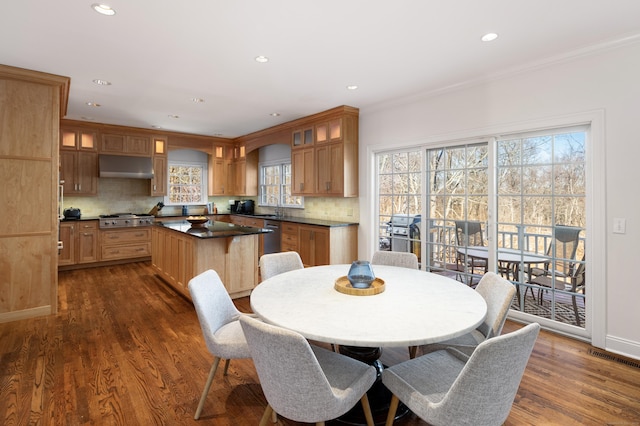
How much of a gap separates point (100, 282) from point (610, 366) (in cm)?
597

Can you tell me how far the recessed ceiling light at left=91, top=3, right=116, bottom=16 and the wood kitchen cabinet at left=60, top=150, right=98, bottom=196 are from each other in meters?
4.49

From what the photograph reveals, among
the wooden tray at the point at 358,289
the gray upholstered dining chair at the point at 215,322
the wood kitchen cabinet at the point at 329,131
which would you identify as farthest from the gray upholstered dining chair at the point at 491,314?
the wood kitchen cabinet at the point at 329,131

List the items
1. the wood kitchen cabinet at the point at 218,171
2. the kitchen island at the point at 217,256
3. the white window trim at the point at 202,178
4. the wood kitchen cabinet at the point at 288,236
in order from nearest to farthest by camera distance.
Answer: the kitchen island at the point at 217,256 → the wood kitchen cabinet at the point at 288,236 → the white window trim at the point at 202,178 → the wood kitchen cabinet at the point at 218,171

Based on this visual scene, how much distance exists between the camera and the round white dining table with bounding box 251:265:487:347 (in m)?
1.51

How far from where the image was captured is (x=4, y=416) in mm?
2006

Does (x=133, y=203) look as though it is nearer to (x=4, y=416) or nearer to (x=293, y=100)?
(x=293, y=100)

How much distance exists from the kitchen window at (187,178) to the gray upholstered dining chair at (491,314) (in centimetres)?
658

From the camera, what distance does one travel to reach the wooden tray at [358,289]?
→ 205 centimetres

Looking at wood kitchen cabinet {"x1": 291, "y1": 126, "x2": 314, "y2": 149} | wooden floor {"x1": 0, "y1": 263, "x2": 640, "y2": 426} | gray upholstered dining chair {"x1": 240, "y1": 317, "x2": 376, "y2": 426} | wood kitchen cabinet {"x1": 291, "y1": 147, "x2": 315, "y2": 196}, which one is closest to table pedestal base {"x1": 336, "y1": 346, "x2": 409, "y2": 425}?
wooden floor {"x1": 0, "y1": 263, "x2": 640, "y2": 426}

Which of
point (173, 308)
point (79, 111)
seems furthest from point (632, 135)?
point (79, 111)

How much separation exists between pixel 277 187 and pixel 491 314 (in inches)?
219

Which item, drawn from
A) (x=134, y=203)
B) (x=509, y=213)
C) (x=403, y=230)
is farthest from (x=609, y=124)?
(x=134, y=203)

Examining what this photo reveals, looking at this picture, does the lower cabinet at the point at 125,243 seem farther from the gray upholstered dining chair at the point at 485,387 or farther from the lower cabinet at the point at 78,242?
the gray upholstered dining chair at the point at 485,387

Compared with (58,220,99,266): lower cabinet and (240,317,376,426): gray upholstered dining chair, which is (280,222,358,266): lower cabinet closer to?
(240,317,376,426): gray upholstered dining chair
